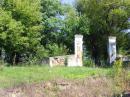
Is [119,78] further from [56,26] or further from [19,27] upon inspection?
[56,26]

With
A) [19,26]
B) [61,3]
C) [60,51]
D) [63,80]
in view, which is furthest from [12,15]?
[63,80]

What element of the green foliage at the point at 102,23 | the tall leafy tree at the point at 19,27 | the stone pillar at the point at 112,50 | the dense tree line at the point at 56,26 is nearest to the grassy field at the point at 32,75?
the stone pillar at the point at 112,50

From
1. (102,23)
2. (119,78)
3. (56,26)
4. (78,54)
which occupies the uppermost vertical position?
(102,23)

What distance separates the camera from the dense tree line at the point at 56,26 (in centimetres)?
3772

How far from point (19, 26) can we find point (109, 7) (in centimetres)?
910

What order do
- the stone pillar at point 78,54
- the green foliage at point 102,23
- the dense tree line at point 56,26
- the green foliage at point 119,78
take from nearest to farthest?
the green foliage at point 119,78 < the stone pillar at point 78,54 < the dense tree line at point 56,26 < the green foliage at point 102,23

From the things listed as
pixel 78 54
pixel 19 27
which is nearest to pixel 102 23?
pixel 19 27

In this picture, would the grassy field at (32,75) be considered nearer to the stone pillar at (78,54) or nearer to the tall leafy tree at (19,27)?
the stone pillar at (78,54)

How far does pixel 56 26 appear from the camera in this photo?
43719 millimetres

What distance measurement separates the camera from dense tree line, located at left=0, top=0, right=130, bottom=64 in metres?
37.7

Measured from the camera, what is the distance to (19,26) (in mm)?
37531

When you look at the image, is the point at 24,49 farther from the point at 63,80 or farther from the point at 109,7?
the point at 63,80

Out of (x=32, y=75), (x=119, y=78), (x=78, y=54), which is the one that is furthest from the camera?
(x=78, y=54)

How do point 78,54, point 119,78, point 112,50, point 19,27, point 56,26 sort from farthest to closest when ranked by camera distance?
point 56,26
point 19,27
point 112,50
point 78,54
point 119,78
